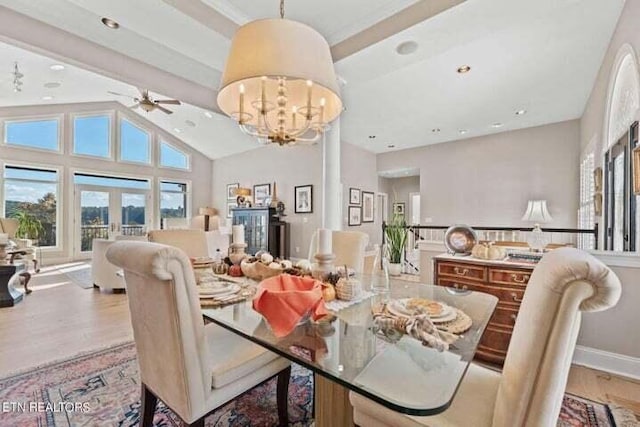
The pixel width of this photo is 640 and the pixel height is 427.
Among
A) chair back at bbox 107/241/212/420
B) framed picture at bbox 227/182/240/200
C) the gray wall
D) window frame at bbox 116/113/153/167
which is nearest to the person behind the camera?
chair back at bbox 107/241/212/420

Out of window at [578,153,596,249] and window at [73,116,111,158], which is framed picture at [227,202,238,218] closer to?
window at [73,116,111,158]

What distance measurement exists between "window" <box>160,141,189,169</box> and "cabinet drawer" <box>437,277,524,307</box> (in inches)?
338

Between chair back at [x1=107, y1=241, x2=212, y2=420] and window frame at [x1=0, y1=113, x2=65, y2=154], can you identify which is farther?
window frame at [x1=0, y1=113, x2=65, y2=154]

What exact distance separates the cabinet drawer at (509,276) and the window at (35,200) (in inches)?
336

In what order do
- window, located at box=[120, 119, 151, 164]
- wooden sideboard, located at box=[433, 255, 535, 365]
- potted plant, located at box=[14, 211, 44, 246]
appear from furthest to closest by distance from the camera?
window, located at box=[120, 119, 151, 164] → potted plant, located at box=[14, 211, 44, 246] → wooden sideboard, located at box=[433, 255, 535, 365]

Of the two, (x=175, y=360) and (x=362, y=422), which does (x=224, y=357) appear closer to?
(x=175, y=360)

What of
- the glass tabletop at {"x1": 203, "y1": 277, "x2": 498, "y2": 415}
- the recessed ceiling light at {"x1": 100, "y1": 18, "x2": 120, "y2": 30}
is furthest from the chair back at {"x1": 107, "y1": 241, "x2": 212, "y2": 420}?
the recessed ceiling light at {"x1": 100, "y1": 18, "x2": 120, "y2": 30}

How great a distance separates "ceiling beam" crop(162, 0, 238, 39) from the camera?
237 cm

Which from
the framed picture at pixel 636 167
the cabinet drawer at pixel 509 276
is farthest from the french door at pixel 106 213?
the framed picture at pixel 636 167

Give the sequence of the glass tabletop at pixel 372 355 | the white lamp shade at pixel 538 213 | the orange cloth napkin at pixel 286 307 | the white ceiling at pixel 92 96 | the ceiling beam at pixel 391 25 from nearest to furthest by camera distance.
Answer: the glass tabletop at pixel 372 355 → the orange cloth napkin at pixel 286 307 → the ceiling beam at pixel 391 25 → the white lamp shade at pixel 538 213 → the white ceiling at pixel 92 96

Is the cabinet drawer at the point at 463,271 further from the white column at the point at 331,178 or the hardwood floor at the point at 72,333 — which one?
the white column at the point at 331,178

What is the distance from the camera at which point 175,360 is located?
1127 millimetres

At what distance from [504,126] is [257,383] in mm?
6248

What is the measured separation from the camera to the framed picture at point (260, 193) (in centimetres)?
724
